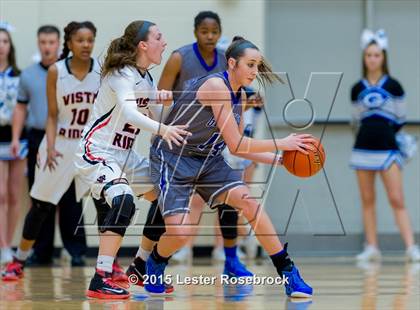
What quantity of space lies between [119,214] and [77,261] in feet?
10.5

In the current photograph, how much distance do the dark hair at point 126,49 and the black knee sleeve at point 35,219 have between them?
1919mm

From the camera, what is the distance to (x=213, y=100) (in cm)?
604

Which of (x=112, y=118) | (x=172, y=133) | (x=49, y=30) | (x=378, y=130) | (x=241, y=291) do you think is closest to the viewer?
(x=172, y=133)

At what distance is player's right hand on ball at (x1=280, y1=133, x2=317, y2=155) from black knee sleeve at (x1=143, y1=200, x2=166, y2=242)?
3.78 ft

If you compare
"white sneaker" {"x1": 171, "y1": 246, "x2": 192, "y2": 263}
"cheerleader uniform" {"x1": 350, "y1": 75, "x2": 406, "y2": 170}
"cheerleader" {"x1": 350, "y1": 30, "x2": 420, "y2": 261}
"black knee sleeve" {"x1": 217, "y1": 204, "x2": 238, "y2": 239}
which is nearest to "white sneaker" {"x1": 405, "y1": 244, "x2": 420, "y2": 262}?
"cheerleader" {"x1": 350, "y1": 30, "x2": 420, "y2": 261}

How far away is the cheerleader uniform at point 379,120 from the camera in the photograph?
9586mm

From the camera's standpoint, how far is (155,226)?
21.7ft

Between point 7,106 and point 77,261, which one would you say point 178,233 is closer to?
point 77,261

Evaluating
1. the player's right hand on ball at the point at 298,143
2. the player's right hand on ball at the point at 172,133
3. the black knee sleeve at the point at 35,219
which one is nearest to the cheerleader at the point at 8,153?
the black knee sleeve at the point at 35,219

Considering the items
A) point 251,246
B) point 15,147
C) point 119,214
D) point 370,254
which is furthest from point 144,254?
point 370,254

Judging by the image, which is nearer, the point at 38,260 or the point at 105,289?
the point at 105,289

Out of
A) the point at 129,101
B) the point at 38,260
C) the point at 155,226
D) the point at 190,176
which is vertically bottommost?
the point at 38,260

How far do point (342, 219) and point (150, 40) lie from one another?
4.88 meters

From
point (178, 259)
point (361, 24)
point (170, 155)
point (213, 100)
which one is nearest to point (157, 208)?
point (170, 155)
